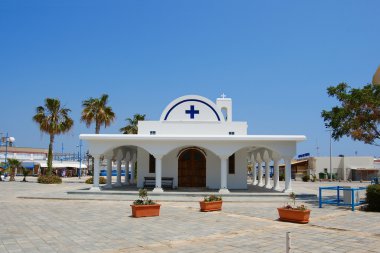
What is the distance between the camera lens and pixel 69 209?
16.3m

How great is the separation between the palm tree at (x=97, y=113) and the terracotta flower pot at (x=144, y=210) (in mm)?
24746

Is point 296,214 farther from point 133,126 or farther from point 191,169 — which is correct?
point 133,126

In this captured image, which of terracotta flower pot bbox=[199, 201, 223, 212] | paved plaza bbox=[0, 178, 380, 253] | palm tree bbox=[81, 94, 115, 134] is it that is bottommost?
paved plaza bbox=[0, 178, 380, 253]

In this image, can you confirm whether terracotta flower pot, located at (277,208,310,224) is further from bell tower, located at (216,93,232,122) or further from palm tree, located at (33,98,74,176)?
palm tree, located at (33,98,74,176)

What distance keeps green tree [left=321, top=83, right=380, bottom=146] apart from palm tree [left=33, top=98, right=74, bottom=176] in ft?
86.8

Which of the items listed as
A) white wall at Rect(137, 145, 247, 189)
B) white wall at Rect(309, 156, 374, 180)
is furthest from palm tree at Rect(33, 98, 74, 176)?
white wall at Rect(309, 156, 374, 180)

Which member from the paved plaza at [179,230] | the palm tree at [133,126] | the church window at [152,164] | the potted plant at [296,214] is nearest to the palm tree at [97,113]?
the palm tree at [133,126]

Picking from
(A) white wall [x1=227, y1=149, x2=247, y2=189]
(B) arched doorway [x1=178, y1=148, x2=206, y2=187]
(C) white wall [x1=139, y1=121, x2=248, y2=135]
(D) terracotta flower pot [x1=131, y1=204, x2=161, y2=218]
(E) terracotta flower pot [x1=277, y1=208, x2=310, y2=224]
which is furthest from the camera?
(B) arched doorway [x1=178, y1=148, x2=206, y2=187]

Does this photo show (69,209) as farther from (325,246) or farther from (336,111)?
(336,111)

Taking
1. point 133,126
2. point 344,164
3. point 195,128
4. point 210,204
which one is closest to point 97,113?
point 133,126

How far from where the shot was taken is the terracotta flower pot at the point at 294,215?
12719mm

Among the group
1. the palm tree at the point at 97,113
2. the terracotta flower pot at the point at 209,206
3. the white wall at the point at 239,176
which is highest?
the palm tree at the point at 97,113

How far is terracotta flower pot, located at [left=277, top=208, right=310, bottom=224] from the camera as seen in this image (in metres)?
12.7

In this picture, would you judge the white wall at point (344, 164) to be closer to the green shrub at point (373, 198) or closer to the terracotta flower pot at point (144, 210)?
the green shrub at point (373, 198)
